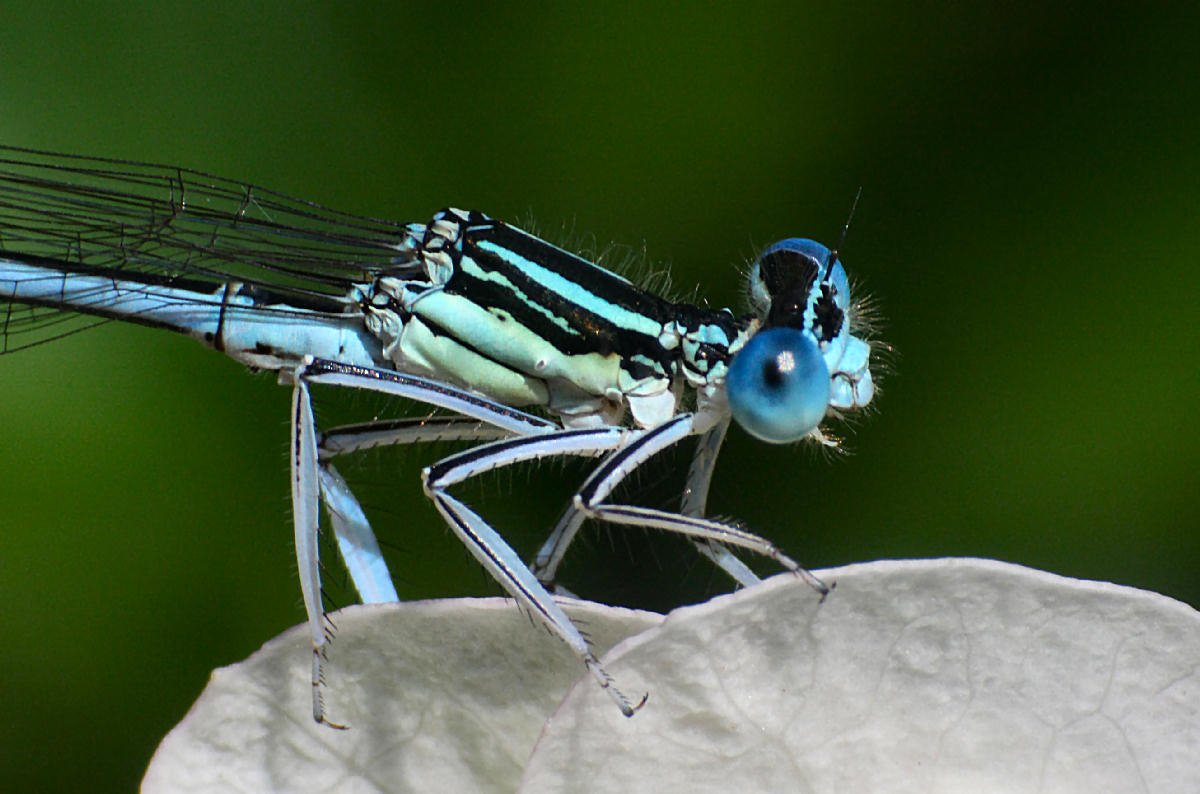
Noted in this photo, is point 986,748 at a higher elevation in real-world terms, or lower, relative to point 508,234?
lower

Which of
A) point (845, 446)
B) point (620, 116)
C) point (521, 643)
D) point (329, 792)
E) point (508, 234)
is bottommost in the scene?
point (329, 792)

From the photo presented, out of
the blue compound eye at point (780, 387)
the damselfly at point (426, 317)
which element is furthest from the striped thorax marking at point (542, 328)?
the blue compound eye at point (780, 387)

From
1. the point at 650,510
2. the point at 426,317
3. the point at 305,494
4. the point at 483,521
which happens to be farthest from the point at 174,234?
the point at 650,510

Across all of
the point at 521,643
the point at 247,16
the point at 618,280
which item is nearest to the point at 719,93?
the point at 618,280

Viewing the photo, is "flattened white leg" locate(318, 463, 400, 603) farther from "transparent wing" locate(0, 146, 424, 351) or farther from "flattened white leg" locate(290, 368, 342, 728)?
"transparent wing" locate(0, 146, 424, 351)

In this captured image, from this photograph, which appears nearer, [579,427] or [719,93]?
[719,93]

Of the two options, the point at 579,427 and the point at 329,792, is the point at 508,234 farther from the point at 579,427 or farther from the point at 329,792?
the point at 329,792

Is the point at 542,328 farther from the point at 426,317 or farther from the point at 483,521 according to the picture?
the point at 483,521

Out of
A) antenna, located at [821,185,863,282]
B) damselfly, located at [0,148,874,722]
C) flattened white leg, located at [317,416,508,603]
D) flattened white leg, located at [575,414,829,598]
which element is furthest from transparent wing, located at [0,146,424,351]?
antenna, located at [821,185,863,282]
